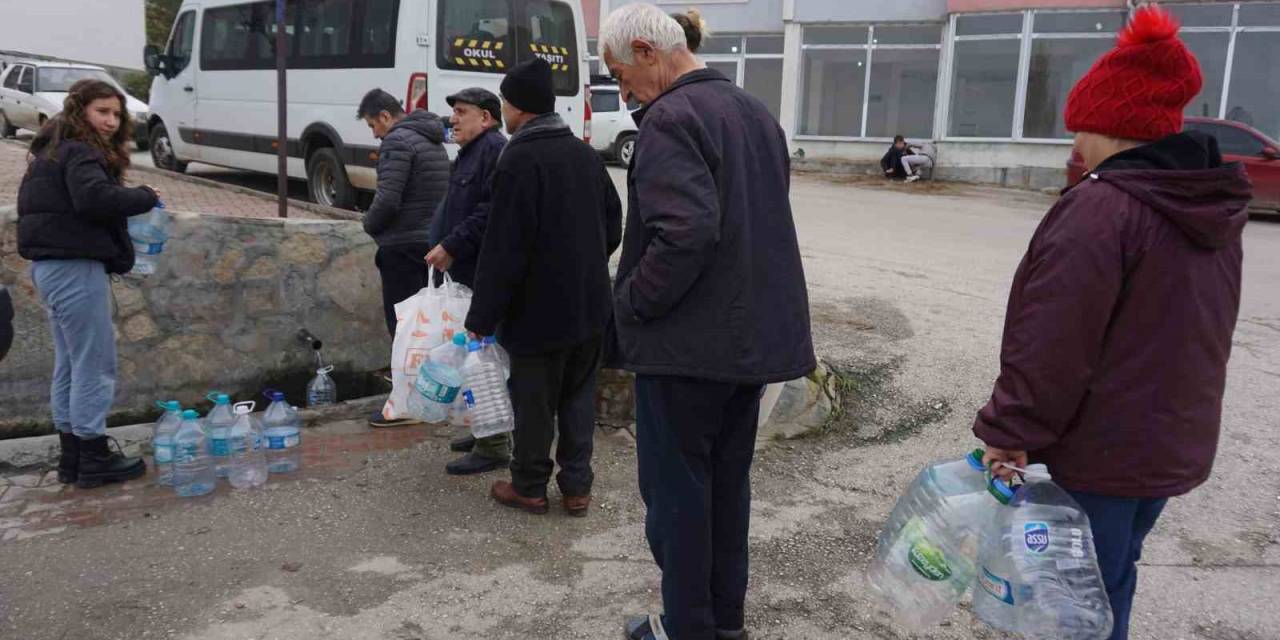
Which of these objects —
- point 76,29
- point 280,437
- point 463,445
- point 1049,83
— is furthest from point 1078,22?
point 76,29

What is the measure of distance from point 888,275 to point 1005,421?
6559mm

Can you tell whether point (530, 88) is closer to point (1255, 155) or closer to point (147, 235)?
point (147, 235)

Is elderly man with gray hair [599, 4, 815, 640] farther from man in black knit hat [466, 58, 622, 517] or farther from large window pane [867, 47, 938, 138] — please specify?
large window pane [867, 47, 938, 138]

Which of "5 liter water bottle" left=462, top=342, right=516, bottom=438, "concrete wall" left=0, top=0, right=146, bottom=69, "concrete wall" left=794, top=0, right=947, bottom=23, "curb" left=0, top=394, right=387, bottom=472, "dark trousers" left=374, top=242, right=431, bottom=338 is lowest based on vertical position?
"curb" left=0, top=394, right=387, bottom=472

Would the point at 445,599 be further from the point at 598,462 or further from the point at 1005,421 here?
the point at 1005,421

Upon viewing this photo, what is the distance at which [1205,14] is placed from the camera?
18.3 meters

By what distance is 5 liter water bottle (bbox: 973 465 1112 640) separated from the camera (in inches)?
87.6

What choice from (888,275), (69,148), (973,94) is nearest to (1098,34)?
(973,94)

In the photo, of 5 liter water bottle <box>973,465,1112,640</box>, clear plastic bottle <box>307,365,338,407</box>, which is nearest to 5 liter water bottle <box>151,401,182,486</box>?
clear plastic bottle <box>307,365,338,407</box>

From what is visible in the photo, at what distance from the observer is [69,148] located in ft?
12.8

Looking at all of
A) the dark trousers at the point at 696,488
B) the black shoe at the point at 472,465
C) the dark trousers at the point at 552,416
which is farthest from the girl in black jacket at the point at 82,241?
the dark trousers at the point at 696,488

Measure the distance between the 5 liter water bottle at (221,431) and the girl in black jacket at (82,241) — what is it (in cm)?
45

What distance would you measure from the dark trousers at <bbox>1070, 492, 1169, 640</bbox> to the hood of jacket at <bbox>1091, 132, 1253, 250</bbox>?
62 centimetres

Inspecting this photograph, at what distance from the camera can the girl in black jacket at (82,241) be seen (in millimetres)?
3922
